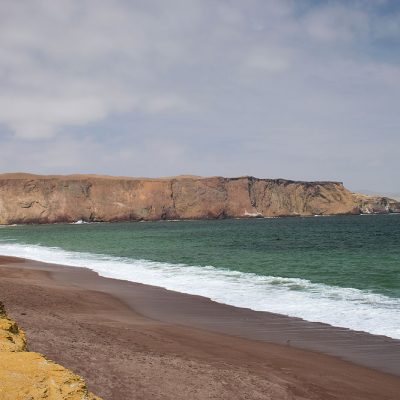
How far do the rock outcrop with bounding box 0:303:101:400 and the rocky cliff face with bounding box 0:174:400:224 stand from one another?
14770 cm

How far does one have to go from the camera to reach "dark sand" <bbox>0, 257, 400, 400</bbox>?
735 centimetres

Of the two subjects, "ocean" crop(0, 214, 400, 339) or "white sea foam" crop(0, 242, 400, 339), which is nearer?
"white sea foam" crop(0, 242, 400, 339)

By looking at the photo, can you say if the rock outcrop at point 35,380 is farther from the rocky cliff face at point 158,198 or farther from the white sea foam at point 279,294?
the rocky cliff face at point 158,198

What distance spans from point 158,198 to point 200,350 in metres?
145

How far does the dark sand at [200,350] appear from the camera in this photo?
7.35 metres

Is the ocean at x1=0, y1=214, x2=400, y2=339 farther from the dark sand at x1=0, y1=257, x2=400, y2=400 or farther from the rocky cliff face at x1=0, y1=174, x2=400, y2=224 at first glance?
the rocky cliff face at x1=0, y1=174, x2=400, y2=224

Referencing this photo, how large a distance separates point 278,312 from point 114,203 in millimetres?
141001

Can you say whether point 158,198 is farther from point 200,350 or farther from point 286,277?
point 200,350

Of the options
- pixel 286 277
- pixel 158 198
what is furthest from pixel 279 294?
pixel 158 198

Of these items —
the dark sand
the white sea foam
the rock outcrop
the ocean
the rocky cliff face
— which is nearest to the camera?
the rock outcrop

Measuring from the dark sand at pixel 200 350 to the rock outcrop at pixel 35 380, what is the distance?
271 centimetres

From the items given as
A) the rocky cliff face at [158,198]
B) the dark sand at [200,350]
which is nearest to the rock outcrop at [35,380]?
the dark sand at [200,350]

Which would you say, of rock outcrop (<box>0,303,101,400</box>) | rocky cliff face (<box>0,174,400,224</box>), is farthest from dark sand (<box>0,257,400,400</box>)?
rocky cliff face (<box>0,174,400,224</box>)

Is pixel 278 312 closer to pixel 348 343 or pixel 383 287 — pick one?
pixel 348 343
